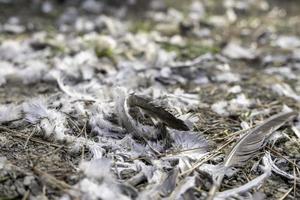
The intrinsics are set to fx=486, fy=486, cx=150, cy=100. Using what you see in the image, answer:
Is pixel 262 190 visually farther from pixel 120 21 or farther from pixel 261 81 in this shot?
pixel 120 21

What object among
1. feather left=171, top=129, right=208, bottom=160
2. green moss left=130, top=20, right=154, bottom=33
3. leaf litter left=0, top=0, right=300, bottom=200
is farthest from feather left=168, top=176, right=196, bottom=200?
green moss left=130, top=20, right=154, bottom=33

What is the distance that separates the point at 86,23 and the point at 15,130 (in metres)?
2.20

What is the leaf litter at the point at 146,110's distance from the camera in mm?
1611

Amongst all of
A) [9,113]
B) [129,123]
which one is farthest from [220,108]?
[9,113]

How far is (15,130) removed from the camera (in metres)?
1.95

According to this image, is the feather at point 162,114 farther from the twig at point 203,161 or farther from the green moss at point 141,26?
the green moss at point 141,26

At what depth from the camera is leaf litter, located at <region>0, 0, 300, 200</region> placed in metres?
1.61

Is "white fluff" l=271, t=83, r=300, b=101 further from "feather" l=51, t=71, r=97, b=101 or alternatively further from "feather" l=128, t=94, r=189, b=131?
"feather" l=51, t=71, r=97, b=101

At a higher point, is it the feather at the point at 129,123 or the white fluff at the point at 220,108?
the feather at the point at 129,123

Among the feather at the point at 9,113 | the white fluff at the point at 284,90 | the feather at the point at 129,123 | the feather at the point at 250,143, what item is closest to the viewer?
the feather at the point at 250,143

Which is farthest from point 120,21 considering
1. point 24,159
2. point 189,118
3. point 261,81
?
point 24,159


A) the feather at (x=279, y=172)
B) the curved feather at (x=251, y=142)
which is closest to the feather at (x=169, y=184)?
the curved feather at (x=251, y=142)

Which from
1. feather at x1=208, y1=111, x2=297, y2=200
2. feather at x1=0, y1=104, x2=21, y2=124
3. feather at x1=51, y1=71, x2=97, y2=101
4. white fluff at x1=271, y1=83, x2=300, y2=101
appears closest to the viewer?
feather at x1=208, y1=111, x2=297, y2=200

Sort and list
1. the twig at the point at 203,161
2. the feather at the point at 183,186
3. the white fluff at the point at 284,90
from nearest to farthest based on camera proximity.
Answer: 1. the feather at the point at 183,186
2. the twig at the point at 203,161
3. the white fluff at the point at 284,90
